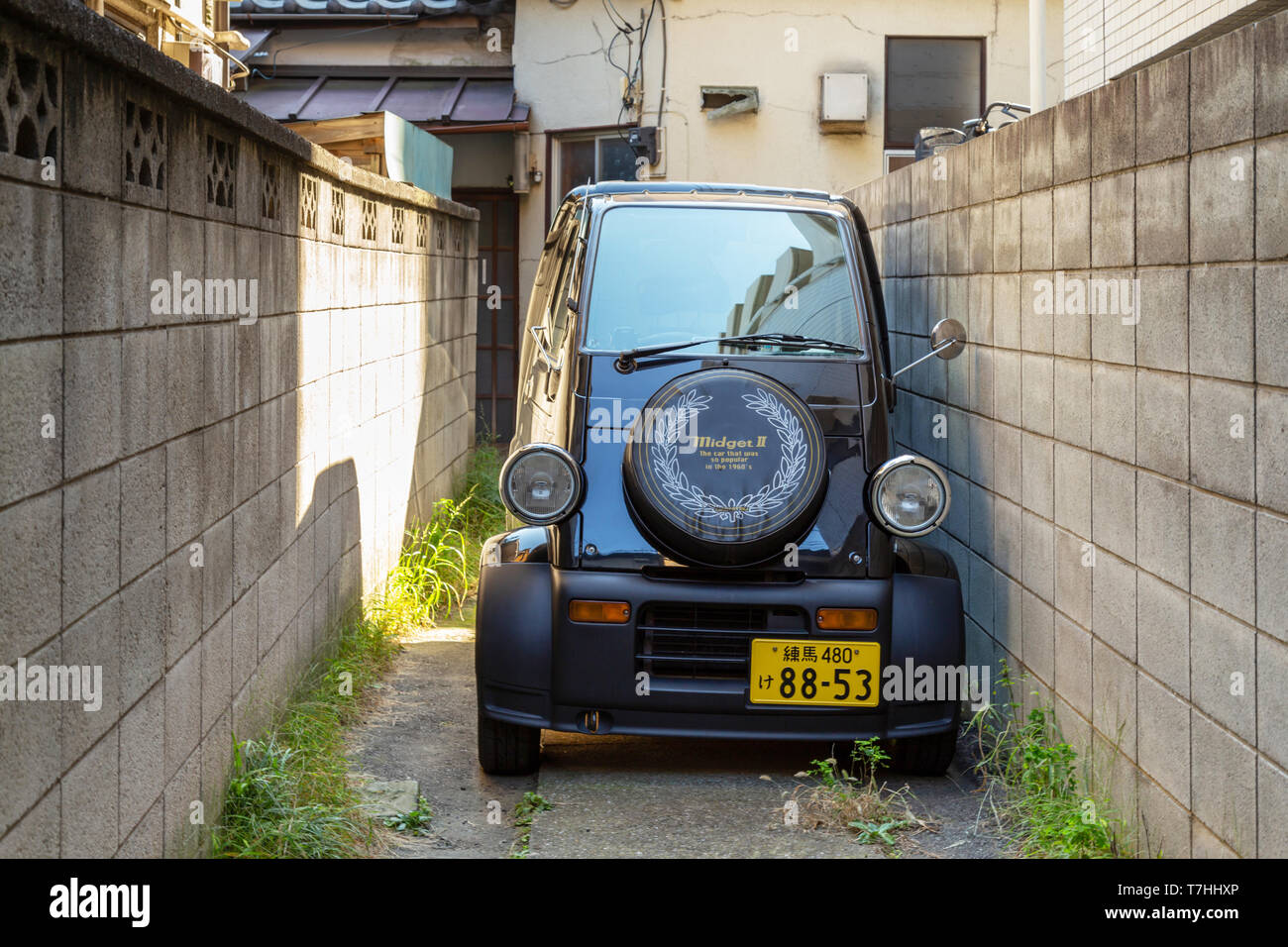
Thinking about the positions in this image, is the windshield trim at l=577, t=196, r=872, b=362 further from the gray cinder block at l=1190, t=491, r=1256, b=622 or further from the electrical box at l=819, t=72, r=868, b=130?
the electrical box at l=819, t=72, r=868, b=130

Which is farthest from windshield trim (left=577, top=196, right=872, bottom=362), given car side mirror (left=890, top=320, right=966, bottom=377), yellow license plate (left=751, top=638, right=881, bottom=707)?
yellow license plate (left=751, top=638, right=881, bottom=707)

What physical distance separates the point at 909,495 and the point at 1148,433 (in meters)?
1.16

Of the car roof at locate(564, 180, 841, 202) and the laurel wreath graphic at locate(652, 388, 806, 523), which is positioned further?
the car roof at locate(564, 180, 841, 202)

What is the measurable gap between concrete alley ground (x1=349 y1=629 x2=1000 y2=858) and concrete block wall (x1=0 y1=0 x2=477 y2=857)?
1.74ft

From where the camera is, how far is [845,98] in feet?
47.4

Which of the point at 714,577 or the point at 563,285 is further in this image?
the point at 563,285

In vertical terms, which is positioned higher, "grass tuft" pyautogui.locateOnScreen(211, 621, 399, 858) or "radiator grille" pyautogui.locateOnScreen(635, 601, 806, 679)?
"radiator grille" pyautogui.locateOnScreen(635, 601, 806, 679)

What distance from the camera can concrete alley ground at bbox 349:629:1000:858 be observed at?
4.43m

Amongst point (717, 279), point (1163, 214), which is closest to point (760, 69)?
point (717, 279)

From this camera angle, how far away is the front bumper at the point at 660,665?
491 cm

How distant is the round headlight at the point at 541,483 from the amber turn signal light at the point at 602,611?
0.32 m

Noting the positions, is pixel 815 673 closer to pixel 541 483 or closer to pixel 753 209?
pixel 541 483

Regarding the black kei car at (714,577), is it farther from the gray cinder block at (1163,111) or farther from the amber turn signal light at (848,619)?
the gray cinder block at (1163,111)
